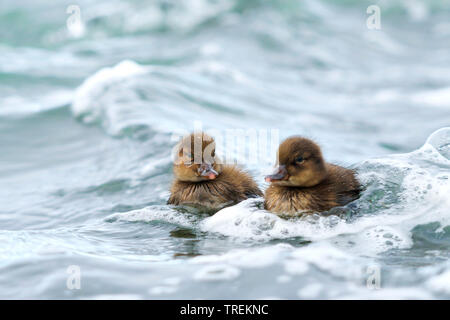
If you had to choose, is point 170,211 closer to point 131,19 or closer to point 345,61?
point 345,61

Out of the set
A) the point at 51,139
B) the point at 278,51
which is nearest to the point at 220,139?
the point at 51,139

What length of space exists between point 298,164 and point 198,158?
3.38ft

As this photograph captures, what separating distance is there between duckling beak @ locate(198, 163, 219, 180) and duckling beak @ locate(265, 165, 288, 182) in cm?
67

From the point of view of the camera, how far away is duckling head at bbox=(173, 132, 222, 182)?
217 inches

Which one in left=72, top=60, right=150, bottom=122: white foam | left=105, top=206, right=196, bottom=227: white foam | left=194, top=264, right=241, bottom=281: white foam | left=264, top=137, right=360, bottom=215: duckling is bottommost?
left=194, top=264, right=241, bottom=281: white foam

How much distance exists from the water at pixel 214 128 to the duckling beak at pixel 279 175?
1.09 ft

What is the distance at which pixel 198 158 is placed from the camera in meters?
5.56

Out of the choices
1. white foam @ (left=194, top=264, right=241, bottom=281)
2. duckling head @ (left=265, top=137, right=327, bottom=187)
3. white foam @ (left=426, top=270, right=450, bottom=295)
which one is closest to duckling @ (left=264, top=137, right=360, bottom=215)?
duckling head @ (left=265, top=137, right=327, bottom=187)

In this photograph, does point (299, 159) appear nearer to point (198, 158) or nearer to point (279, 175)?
point (279, 175)

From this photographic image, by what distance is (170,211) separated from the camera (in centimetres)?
558

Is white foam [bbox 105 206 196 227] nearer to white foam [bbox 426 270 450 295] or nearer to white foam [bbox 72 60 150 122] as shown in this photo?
white foam [bbox 426 270 450 295]

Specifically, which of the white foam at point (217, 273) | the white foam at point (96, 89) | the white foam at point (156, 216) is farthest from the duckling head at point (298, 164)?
the white foam at point (96, 89)

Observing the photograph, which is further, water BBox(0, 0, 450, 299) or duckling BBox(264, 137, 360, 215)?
duckling BBox(264, 137, 360, 215)

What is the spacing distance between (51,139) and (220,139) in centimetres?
282
